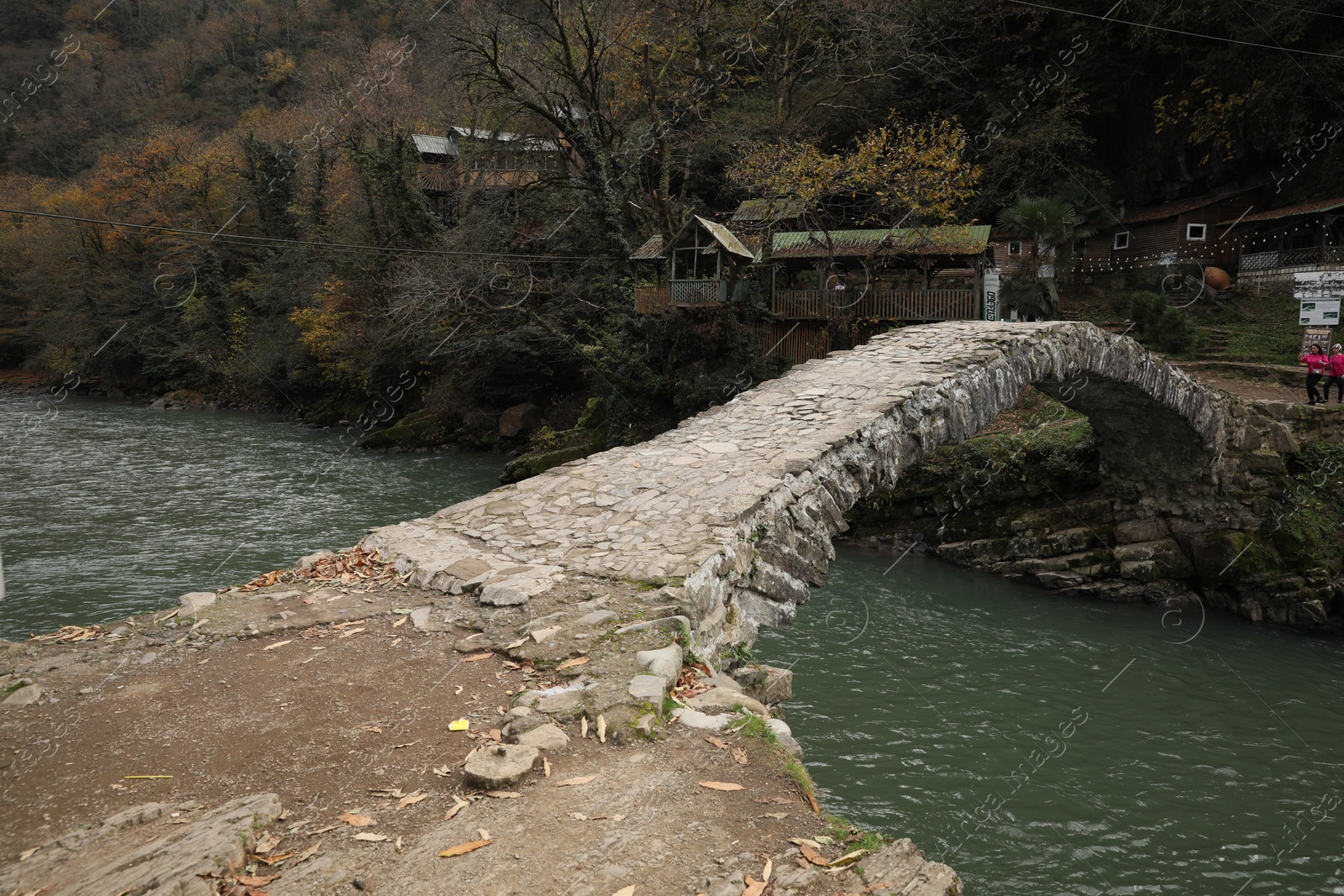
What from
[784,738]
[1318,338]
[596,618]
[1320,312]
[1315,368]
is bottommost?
[784,738]

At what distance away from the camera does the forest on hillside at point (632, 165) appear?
70.0 ft

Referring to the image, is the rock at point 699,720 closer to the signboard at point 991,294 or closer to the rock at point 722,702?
the rock at point 722,702

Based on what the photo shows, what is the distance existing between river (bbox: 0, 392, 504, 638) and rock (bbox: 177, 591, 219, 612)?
604 cm

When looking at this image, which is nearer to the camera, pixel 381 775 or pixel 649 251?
pixel 381 775

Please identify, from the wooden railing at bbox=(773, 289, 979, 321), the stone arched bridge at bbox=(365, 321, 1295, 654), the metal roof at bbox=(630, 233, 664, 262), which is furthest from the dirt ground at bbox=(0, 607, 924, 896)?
the metal roof at bbox=(630, 233, 664, 262)

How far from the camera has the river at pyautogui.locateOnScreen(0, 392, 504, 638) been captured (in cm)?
1312

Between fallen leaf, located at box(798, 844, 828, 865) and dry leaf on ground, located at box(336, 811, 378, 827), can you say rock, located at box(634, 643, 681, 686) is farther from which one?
dry leaf on ground, located at box(336, 811, 378, 827)

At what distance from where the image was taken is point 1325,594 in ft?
44.6

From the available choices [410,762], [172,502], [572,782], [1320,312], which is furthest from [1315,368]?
[172,502]

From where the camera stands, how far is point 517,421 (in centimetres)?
2570

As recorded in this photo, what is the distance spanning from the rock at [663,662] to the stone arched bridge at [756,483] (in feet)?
1.85

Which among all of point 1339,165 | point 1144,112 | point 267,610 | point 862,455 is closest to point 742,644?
point 862,455

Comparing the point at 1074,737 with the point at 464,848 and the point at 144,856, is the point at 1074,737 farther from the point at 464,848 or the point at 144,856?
the point at 144,856

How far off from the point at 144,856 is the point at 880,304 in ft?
60.0
